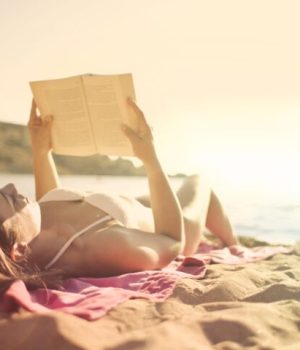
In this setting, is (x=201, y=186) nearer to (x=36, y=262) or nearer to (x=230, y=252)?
(x=230, y=252)

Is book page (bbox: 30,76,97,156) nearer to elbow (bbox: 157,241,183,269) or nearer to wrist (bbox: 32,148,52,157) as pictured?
wrist (bbox: 32,148,52,157)

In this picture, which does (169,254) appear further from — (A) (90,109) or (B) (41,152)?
(B) (41,152)

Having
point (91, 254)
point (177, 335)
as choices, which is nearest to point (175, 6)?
point (91, 254)

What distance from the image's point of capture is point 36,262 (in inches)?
44.3

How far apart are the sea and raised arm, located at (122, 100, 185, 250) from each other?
0.68 meters

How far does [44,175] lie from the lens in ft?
5.52

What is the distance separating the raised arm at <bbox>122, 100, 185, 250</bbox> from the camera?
1.29 m

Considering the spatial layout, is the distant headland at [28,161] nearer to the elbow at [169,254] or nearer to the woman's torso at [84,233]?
the woman's torso at [84,233]

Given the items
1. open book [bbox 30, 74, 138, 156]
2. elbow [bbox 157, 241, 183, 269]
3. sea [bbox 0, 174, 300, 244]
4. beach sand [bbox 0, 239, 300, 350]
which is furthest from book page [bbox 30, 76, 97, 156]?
beach sand [bbox 0, 239, 300, 350]

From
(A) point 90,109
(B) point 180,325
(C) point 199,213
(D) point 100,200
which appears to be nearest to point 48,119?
(A) point 90,109

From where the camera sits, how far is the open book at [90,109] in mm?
1302

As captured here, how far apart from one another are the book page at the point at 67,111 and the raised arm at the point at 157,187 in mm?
144

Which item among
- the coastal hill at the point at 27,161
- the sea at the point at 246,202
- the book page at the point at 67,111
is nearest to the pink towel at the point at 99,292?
the book page at the point at 67,111

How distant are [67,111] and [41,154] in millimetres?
264
